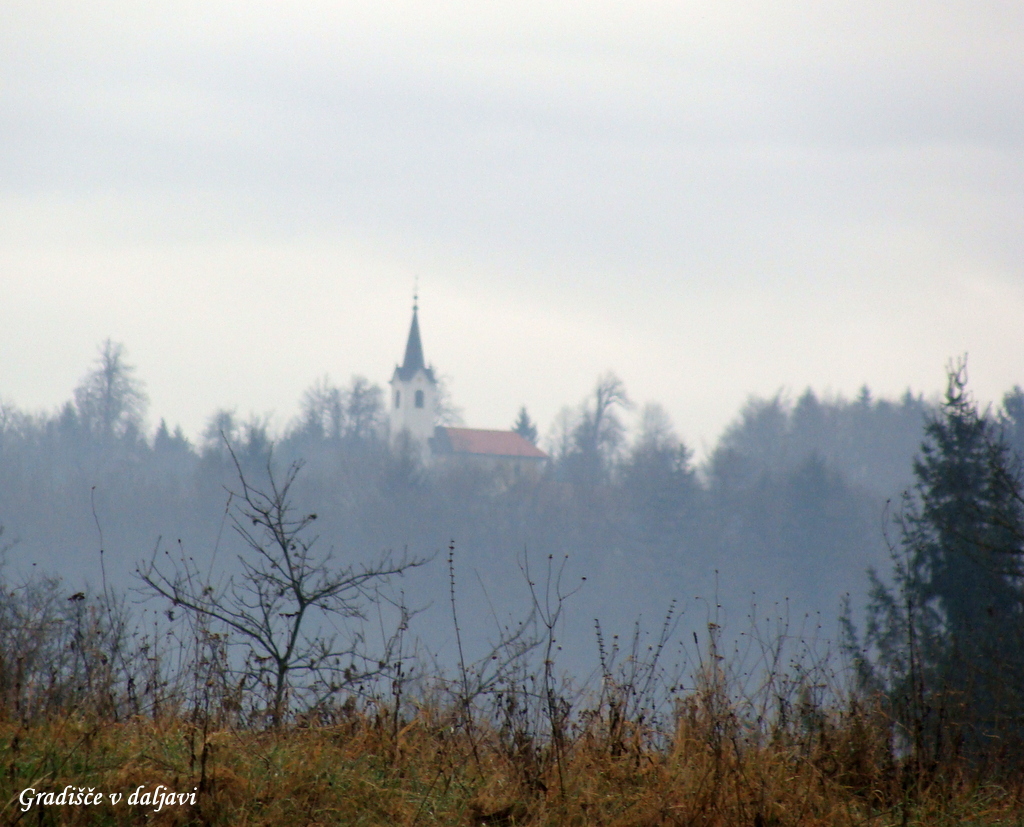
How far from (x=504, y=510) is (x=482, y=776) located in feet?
207

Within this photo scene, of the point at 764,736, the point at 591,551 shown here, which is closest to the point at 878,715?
the point at 764,736

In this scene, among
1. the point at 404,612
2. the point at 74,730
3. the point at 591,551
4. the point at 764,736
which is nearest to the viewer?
the point at 74,730

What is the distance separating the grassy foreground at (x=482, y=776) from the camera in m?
3.99

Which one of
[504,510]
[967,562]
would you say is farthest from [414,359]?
[967,562]

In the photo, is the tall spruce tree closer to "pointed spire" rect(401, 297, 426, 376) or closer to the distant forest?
the distant forest

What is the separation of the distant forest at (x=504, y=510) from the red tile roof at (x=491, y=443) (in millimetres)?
18784

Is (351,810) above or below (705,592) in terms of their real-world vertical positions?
below

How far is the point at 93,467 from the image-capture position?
70.4m

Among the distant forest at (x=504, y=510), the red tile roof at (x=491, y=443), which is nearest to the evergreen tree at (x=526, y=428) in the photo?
the red tile roof at (x=491, y=443)

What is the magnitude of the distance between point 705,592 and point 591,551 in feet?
26.6

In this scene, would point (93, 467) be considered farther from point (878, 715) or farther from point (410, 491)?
point (878, 715)

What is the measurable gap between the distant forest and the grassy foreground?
47.9 meters

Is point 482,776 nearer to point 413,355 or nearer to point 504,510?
point 504,510

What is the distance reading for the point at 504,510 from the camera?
6750 cm
